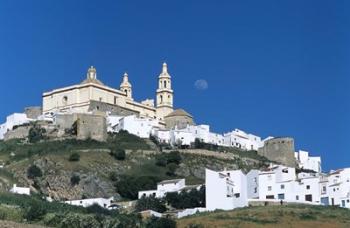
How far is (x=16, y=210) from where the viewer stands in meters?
45.6

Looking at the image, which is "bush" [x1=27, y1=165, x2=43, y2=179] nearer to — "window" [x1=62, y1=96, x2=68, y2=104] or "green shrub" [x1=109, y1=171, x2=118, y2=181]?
"green shrub" [x1=109, y1=171, x2=118, y2=181]

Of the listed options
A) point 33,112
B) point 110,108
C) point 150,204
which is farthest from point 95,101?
point 150,204

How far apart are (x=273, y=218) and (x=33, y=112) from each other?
139ft

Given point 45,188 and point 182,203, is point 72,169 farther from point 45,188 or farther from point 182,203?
point 182,203

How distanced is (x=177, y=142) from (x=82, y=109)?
10.2m

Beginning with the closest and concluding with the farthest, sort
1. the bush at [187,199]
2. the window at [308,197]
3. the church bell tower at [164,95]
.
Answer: the bush at [187,199] → the window at [308,197] → the church bell tower at [164,95]

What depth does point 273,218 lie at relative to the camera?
184 ft

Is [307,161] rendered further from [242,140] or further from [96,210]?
[96,210]

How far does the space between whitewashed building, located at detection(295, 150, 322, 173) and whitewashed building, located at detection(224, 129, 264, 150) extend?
14.1ft

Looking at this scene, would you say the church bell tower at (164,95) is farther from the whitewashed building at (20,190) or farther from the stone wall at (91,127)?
the whitewashed building at (20,190)

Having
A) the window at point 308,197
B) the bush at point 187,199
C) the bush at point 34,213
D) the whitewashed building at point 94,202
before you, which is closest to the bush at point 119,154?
the whitewashed building at point 94,202

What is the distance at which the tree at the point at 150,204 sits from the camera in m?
62.3

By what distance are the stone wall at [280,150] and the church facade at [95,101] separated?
12.5m

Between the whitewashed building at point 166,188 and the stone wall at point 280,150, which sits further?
the stone wall at point 280,150
